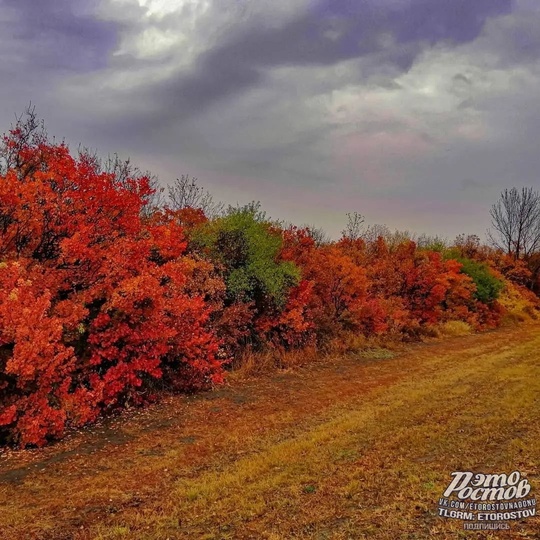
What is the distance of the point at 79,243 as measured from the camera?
1055 centimetres

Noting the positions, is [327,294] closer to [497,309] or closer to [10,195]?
[10,195]

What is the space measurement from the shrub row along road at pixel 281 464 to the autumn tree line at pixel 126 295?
92 centimetres

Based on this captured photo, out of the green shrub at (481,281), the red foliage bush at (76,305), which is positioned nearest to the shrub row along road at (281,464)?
the red foliage bush at (76,305)

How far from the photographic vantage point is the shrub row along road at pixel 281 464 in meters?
5.94

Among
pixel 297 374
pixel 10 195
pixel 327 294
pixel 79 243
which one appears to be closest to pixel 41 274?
pixel 79 243

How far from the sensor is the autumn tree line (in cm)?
932

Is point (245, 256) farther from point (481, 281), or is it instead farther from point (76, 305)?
point (481, 281)

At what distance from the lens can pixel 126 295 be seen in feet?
34.8

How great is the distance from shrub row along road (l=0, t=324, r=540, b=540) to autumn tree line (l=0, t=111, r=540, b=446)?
3.02 feet

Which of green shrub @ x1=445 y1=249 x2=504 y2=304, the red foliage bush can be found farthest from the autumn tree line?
green shrub @ x1=445 y1=249 x2=504 y2=304

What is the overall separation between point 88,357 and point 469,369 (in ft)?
39.8

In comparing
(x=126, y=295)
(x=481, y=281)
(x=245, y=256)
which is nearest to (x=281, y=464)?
(x=126, y=295)

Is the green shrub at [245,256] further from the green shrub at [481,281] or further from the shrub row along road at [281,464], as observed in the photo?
the green shrub at [481,281]

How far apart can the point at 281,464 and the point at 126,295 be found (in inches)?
195
